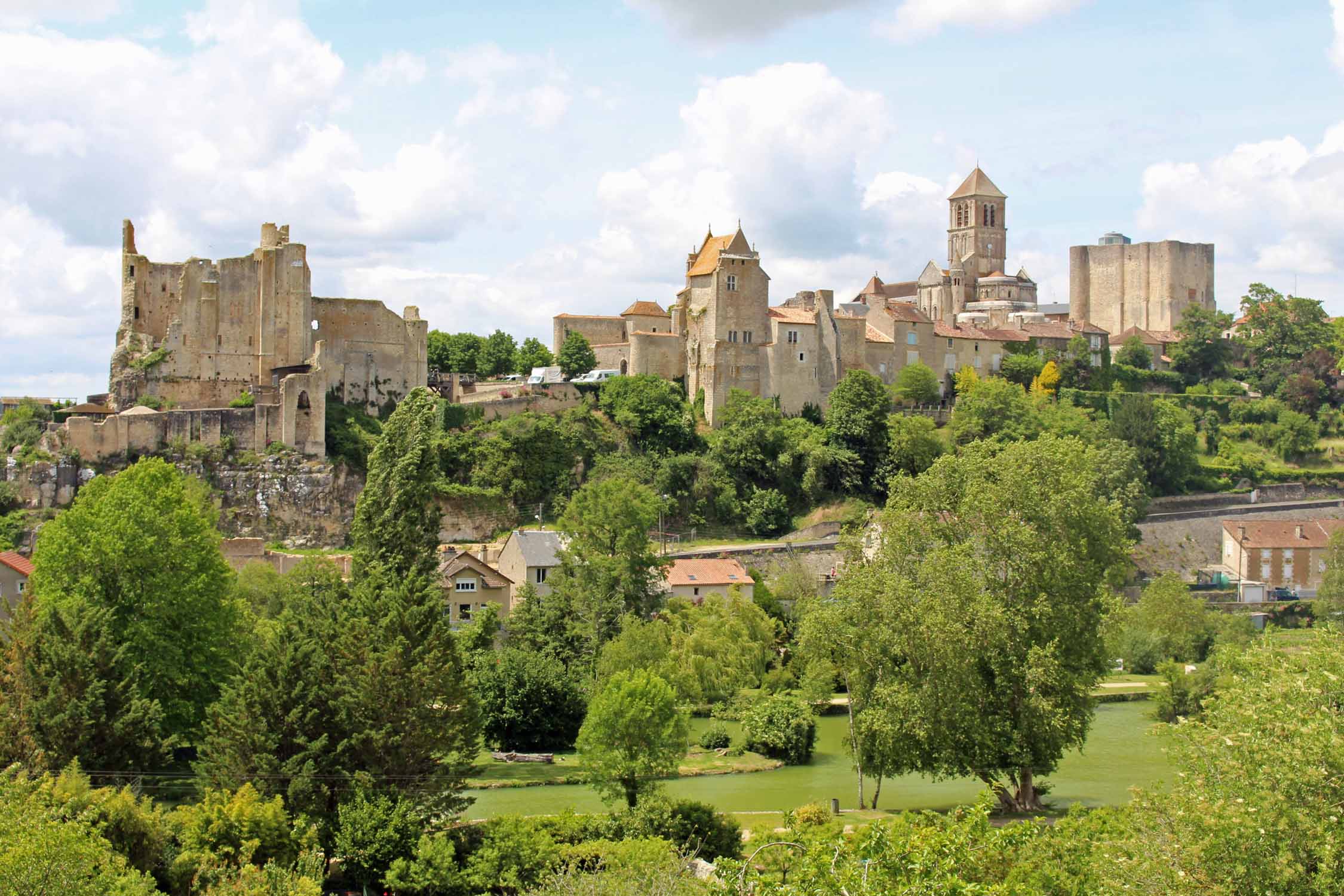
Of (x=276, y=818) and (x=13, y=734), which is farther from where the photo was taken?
(x=13, y=734)

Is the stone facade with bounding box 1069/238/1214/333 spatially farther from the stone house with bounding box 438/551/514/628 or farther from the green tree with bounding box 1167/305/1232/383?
the stone house with bounding box 438/551/514/628

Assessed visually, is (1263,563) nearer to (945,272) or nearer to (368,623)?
(945,272)

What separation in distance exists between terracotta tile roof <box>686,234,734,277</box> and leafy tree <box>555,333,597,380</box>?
Result: 18.9 ft

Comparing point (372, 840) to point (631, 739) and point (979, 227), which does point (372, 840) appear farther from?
point (979, 227)

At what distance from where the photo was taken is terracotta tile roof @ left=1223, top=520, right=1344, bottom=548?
6138cm

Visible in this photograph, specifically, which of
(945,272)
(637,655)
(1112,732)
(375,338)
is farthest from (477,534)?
(945,272)

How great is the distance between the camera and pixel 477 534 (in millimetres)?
55812

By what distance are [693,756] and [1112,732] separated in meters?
11.7

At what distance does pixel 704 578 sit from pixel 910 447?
570 inches

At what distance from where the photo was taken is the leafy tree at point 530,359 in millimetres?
68562

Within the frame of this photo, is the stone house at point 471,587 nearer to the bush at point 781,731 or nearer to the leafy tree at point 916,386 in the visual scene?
the bush at point 781,731

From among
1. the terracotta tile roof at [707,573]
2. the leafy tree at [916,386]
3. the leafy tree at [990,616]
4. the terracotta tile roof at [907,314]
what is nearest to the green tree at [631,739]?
the leafy tree at [990,616]

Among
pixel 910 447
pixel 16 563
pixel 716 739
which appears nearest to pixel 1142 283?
pixel 910 447

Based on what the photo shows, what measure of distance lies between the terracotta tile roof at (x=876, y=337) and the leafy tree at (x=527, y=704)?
33.2 meters
